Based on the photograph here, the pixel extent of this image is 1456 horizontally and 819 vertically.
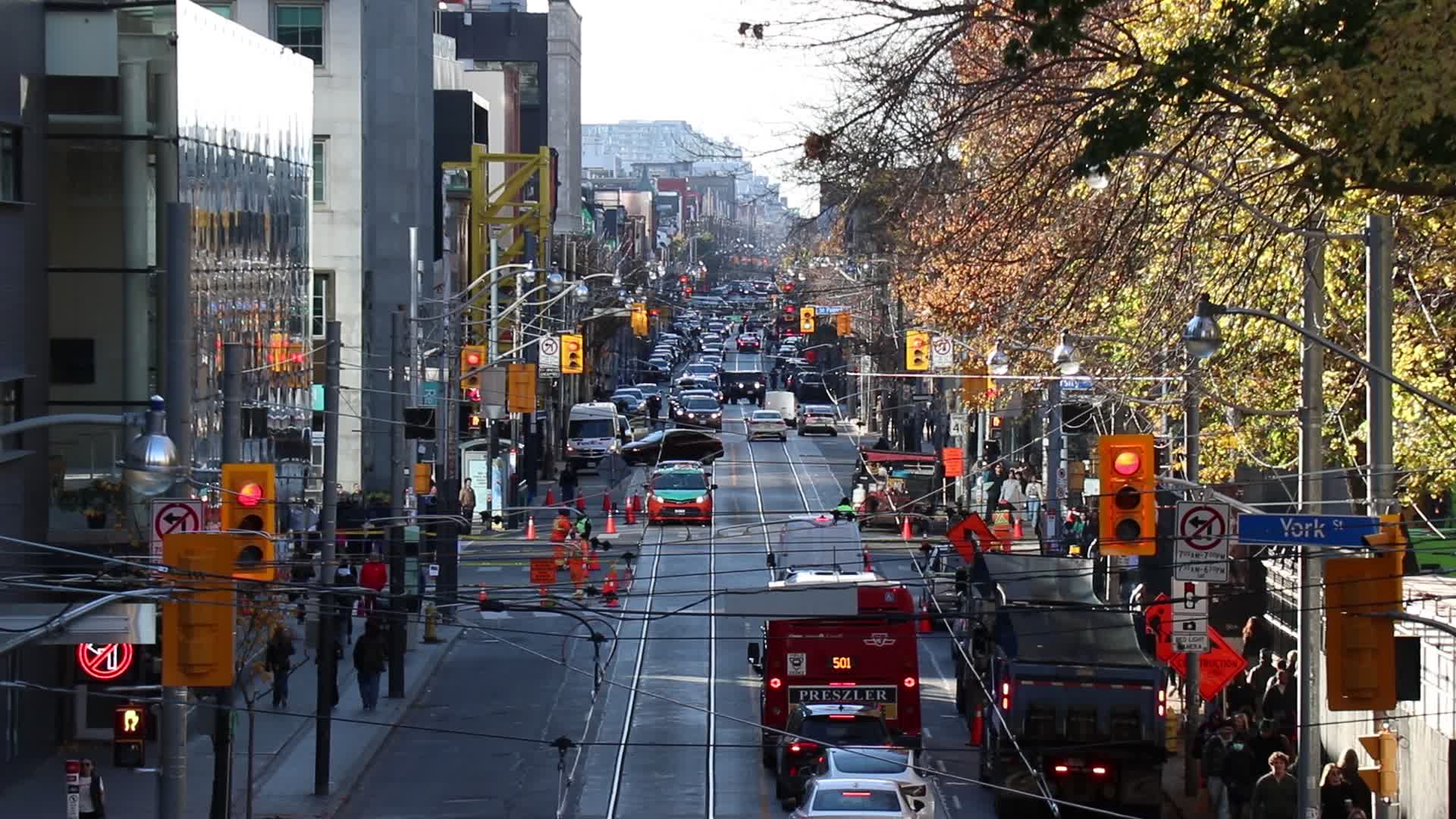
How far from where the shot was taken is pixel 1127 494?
19609 millimetres

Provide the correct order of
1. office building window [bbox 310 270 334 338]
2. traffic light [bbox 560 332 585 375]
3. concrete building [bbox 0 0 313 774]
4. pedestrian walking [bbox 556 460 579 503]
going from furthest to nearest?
traffic light [bbox 560 332 585 375] < pedestrian walking [bbox 556 460 579 503] < office building window [bbox 310 270 334 338] < concrete building [bbox 0 0 313 774]

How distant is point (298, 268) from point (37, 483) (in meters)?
13.2

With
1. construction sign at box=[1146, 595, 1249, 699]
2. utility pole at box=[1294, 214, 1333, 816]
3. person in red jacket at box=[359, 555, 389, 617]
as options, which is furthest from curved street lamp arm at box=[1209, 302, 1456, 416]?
person in red jacket at box=[359, 555, 389, 617]

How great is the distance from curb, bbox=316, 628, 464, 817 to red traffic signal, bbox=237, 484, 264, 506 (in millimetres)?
4968

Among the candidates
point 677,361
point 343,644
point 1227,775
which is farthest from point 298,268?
point 677,361

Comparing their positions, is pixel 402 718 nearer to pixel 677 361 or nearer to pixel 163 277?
pixel 163 277

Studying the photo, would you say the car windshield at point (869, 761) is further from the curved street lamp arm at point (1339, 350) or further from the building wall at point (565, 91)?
the building wall at point (565, 91)

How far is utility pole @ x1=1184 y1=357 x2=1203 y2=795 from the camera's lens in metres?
28.2

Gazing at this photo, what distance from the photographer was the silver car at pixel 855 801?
2225 centimetres

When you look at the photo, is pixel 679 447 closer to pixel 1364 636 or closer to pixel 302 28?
pixel 302 28

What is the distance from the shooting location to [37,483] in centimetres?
3175

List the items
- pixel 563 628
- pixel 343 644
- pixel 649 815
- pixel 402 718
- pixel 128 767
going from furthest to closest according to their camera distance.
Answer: pixel 563 628 → pixel 343 644 → pixel 402 718 → pixel 128 767 → pixel 649 815

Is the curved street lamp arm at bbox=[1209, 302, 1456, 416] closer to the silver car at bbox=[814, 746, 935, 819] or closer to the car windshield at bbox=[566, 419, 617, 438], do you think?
the silver car at bbox=[814, 746, 935, 819]

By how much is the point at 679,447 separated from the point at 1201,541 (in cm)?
5012
